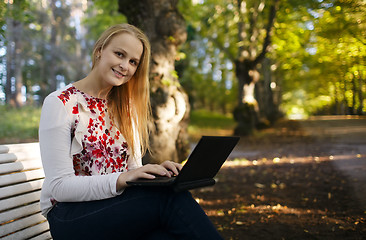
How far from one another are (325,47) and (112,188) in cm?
576

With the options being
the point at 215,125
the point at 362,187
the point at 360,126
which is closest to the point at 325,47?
the point at 360,126

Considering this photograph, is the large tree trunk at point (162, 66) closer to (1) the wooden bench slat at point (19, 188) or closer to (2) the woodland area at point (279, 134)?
(2) the woodland area at point (279, 134)

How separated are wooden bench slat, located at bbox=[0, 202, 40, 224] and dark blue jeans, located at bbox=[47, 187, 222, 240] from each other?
18.1 inches

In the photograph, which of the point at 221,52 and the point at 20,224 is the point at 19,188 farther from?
the point at 221,52

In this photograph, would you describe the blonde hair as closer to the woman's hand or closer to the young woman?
the young woman


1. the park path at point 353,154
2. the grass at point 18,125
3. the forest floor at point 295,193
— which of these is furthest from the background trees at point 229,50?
the grass at point 18,125

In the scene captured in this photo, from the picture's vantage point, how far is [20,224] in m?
2.15

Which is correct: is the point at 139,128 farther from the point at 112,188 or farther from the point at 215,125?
the point at 215,125

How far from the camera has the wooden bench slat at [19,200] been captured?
2.06 metres

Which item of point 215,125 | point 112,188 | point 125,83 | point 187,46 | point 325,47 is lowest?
point 215,125

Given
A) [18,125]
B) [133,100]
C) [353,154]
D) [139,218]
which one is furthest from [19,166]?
[18,125]

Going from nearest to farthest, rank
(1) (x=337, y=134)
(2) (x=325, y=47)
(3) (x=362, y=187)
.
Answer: (3) (x=362, y=187)
(2) (x=325, y=47)
(1) (x=337, y=134)

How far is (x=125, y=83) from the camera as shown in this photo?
2486mm

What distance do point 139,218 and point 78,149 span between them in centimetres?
56
